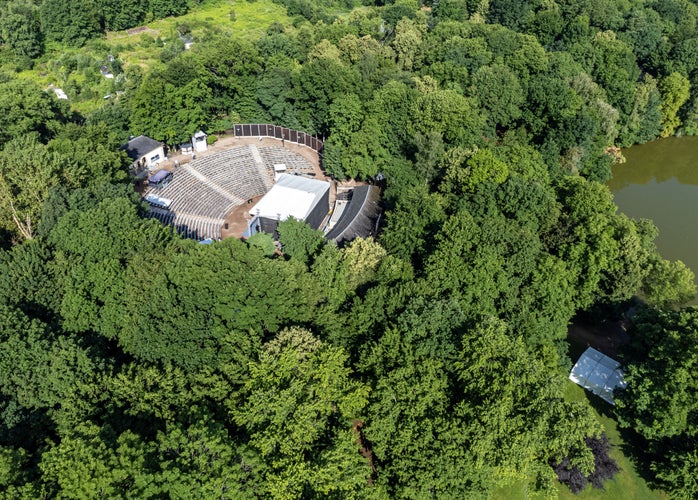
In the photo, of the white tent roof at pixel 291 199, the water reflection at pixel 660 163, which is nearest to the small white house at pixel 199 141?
the white tent roof at pixel 291 199

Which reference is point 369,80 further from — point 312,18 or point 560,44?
point 312,18

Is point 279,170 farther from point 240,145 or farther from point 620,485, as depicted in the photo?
point 620,485

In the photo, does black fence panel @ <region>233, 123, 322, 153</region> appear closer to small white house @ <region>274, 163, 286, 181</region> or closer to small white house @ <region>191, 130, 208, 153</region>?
small white house @ <region>191, 130, 208, 153</region>

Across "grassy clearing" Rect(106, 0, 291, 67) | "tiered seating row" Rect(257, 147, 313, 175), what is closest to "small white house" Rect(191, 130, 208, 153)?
"tiered seating row" Rect(257, 147, 313, 175)

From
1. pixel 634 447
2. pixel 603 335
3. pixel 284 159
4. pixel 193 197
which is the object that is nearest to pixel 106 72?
pixel 284 159

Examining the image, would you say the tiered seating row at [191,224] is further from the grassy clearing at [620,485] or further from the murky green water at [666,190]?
the murky green water at [666,190]

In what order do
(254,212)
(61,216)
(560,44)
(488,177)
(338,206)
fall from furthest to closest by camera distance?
(560,44) → (338,206) → (254,212) → (488,177) → (61,216)

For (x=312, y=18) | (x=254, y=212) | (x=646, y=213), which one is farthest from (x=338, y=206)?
(x=312, y=18)
